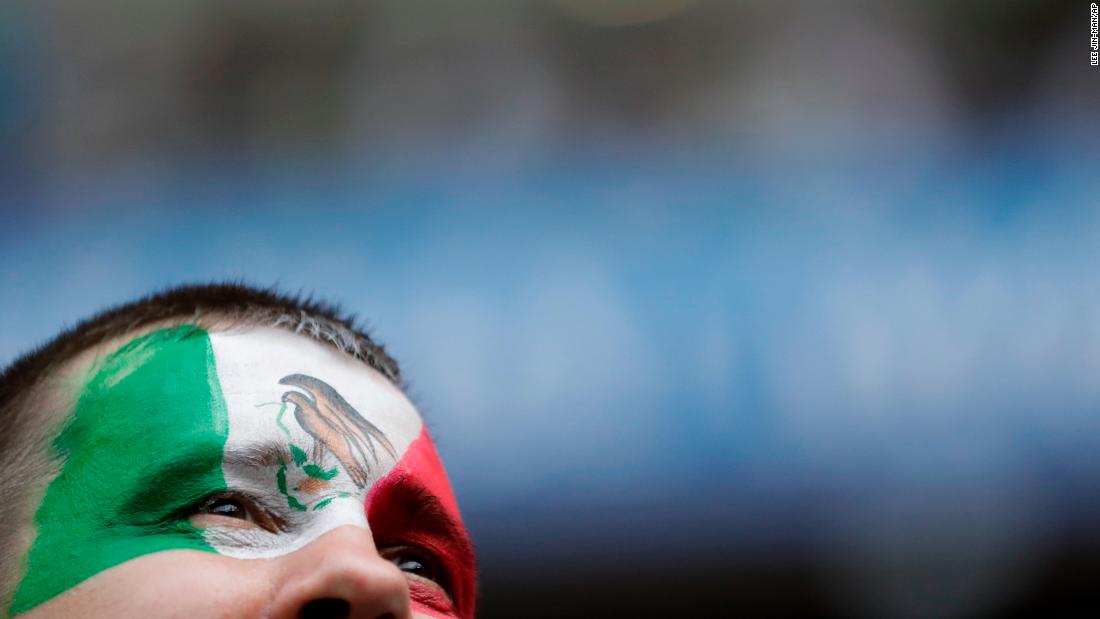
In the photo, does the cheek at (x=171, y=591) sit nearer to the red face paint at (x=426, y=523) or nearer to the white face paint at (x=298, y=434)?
the white face paint at (x=298, y=434)

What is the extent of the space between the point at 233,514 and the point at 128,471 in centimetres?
17

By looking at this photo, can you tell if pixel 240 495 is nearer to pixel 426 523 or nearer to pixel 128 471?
pixel 128 471

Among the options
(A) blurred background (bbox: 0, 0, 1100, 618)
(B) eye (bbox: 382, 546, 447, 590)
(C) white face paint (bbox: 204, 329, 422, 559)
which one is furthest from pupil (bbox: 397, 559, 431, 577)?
(A) blurred background (bbox: 0, 0, 1100, 618)

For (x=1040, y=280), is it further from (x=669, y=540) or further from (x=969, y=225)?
(x=669, y=540)

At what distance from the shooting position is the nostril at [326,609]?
1473mm

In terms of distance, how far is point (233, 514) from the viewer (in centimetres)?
164

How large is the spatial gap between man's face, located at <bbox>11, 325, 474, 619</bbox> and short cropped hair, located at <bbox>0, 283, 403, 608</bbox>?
4 centimetres

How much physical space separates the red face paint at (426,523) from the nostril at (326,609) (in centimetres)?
25

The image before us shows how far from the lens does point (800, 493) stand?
3.90 m

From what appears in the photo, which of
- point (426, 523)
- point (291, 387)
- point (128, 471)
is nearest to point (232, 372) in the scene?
point (291, 387)

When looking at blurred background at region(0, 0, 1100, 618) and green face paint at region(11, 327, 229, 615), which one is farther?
blurred background at region(0, 0, 1100, 618)

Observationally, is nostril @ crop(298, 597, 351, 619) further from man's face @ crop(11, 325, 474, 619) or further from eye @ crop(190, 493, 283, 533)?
eye @ crop(190, 493, 283, 533)

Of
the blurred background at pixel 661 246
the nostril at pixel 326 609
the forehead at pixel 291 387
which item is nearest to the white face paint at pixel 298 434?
the forehead at pixel 291 387

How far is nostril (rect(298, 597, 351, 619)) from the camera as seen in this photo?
147cm
